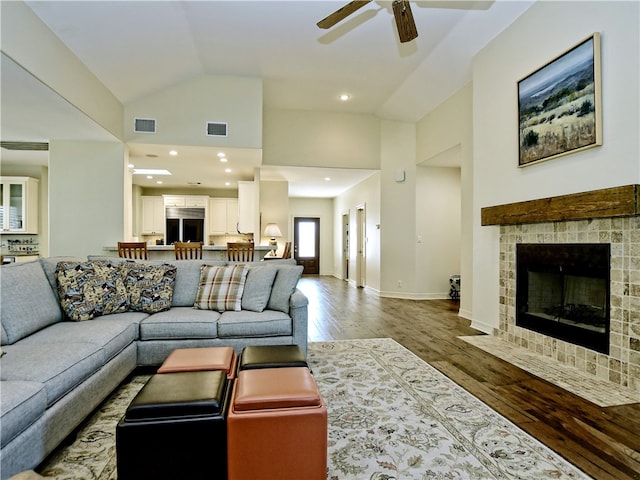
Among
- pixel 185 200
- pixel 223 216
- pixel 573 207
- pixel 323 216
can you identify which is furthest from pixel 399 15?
pixel 323 216

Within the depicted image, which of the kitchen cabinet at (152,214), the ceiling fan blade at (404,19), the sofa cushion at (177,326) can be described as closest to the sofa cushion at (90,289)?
the sofa cushion at (177,326)

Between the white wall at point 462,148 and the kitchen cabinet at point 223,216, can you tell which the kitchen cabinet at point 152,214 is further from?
the white wall at point 462,148

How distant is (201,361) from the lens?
205 cm

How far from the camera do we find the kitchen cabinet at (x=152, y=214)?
9172 millimetres

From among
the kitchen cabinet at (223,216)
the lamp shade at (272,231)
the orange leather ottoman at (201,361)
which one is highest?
the kitchen cabinet at (223,216)

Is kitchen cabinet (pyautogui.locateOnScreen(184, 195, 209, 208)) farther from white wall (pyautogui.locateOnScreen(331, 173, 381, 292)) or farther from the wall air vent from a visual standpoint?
white wall (pyautogui.locateOnScreen(331, 173, 381, 292))

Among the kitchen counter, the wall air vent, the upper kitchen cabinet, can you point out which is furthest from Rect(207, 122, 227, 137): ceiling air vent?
the upper kitchen cabinet

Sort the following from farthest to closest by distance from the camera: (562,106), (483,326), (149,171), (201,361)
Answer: (149,171), (483,326), (562,106), (201,361)

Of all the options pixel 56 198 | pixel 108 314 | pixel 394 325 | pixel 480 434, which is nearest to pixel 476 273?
pixel 394 325

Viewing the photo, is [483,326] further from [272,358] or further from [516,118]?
[272,358]

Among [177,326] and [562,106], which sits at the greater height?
[562,106]

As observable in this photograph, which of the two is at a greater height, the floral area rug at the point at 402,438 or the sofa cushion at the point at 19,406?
the sofa cushion at the point at 19,406

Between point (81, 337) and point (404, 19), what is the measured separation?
331 cm

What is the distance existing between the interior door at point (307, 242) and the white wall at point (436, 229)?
212 inches
